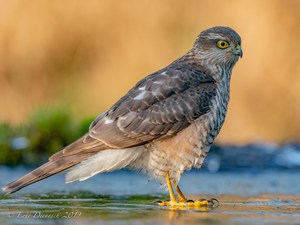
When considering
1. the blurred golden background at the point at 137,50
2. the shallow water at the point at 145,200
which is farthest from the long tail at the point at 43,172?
the blurred golden background at the point at 137,50

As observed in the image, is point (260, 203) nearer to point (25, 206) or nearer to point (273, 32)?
point (25, 206)

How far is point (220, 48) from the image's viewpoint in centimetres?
783

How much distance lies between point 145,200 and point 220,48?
1564mm

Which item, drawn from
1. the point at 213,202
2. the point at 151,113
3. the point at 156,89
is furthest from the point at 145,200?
the point at 156,89

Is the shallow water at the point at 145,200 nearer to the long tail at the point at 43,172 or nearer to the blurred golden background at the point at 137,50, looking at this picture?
the long tail at the point at 43,172

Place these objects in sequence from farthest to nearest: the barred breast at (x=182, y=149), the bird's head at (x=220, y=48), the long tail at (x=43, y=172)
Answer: the bird's head at (x=220, y=48) → the barred breast at (x=182, y=149) → the long tail at (x=43, y=172)

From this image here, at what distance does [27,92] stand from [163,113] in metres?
7.35

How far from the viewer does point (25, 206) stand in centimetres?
665

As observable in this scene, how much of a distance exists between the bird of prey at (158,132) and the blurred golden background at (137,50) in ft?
19.6

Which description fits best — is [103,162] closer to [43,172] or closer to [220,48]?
[43,172]

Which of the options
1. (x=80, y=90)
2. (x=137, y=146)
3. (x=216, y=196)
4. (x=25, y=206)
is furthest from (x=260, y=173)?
(x=80, y=90)

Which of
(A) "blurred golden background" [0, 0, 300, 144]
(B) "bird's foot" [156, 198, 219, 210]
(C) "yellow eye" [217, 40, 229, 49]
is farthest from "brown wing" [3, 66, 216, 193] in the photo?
(A) "blurred golden background" [0, 0, 300, 144]

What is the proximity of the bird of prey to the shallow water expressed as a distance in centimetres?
30

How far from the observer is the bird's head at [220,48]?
7797 mm
